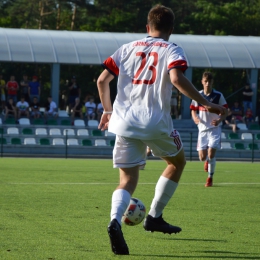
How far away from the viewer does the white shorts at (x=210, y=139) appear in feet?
48.3

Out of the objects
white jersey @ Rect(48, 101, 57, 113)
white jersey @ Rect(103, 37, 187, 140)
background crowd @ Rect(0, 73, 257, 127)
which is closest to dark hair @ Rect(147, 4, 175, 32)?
white jersey @ Rect(103, 37, 187, 140)

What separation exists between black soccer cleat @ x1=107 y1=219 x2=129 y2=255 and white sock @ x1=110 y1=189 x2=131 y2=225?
11cm

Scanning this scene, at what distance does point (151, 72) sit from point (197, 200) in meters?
4.99

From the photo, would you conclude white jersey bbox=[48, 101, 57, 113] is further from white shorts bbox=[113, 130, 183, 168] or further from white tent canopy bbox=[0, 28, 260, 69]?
white shorts bbox=[113, 130, 183, 168]

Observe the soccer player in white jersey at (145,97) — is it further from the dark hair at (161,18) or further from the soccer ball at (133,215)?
the soccer ball at (133,215)

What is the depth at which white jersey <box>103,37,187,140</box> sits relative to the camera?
627cm

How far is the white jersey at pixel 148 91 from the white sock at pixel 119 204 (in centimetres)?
51

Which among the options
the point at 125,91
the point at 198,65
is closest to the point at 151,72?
the point at 125,91

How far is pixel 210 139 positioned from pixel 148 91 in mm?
8638

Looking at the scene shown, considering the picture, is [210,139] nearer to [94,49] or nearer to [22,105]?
[22,105]

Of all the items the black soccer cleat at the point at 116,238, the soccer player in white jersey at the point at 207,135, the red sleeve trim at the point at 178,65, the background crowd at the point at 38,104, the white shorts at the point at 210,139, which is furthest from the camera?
the background crowd at the point at 38,104

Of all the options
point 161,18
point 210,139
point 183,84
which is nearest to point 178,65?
point 183,84

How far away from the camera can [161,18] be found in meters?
6.37

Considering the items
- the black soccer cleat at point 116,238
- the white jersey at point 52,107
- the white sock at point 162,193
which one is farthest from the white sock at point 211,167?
the white jersey at point 52,107
